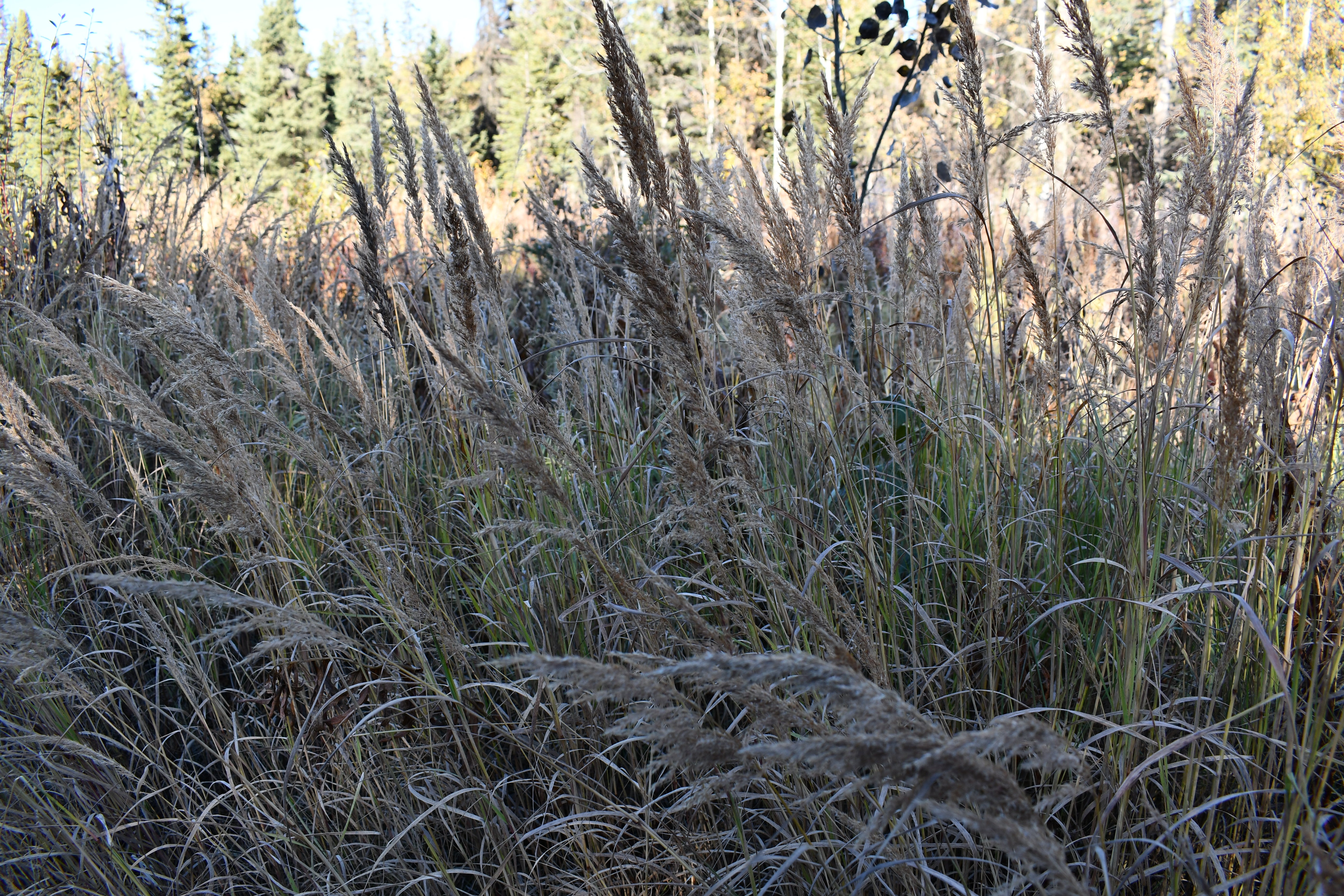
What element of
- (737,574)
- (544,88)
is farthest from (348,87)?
(737,574)

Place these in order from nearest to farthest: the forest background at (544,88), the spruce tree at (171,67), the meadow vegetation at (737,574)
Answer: the meadow vegetation at (737,574) → the forest background at (544,88) → the spruce tree at (171,67)

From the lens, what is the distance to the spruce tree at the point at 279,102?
3288 cm

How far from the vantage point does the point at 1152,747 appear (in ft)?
4.23

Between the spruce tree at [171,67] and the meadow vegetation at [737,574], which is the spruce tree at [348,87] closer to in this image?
the spruce tree at [171,67]

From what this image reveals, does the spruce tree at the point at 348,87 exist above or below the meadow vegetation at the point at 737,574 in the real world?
above

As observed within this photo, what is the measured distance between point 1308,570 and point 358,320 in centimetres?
379

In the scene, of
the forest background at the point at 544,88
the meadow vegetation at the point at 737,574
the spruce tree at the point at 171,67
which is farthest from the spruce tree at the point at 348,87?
the meadow vegetation at the point at 737,574

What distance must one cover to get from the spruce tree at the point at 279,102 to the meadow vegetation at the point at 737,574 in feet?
111

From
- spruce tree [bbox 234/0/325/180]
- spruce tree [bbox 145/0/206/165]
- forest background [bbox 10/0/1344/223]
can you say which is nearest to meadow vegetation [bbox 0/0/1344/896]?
forest background [bbox 10/0/1344/223]

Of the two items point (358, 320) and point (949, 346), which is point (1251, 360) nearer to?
point (949, 346)

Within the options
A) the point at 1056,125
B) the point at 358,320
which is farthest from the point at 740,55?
the point at 1056,125

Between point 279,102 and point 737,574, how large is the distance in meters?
38.9

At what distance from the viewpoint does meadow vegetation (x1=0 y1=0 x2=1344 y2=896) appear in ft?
3.56

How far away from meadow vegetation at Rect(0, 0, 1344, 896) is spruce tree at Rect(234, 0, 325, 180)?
111ft
